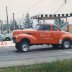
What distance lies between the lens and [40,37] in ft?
80.1

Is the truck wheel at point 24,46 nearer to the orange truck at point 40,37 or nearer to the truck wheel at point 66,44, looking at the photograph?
the orange truck at point 40,37

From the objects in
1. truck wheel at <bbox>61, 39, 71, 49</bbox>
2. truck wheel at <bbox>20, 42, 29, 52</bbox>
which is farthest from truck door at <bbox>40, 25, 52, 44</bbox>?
truck wheel at <bbox>61, 39, 71, 49</bbox>

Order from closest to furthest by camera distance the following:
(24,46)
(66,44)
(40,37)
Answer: (24,46) < (40,37) < (66,44)

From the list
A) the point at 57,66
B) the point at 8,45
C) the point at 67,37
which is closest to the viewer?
the point at 57,66

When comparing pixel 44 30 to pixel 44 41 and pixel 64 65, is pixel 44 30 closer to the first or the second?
pixel 44 41

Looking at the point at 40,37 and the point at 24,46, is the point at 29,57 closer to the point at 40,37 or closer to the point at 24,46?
the point at 24,46

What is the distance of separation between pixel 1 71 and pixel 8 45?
20.5m

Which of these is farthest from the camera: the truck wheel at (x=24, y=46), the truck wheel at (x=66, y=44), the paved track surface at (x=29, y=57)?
the truck wheel at (x=66, y=44)

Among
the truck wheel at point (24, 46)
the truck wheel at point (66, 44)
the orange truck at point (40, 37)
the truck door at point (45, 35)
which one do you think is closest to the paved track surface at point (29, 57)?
the truck wheel at point (24, 46)

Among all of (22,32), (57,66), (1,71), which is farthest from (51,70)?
(22,32)

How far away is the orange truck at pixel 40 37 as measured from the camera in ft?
78.3

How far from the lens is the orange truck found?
23.9m

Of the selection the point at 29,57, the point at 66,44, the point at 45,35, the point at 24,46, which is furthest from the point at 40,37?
the point at 29,57

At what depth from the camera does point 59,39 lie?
25.2m
